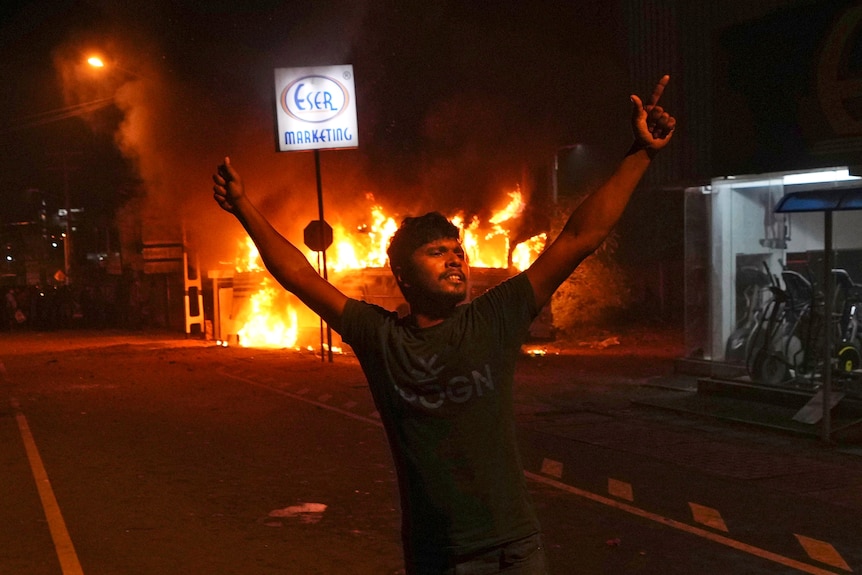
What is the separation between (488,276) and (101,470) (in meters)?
12.0

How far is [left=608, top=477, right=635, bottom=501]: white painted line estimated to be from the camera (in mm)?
7430

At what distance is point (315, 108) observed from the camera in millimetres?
18281

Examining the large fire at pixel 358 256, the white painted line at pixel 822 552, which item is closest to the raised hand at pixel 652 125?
the white painted line at pixel 822 552

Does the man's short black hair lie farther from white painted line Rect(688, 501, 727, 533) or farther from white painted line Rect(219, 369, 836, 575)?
white painted line Rect(688, 501, 727, 533)

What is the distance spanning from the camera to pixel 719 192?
12.6 meters

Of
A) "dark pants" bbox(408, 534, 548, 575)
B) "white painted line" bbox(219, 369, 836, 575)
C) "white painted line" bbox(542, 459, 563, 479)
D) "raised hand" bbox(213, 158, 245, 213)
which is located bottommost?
"white painted line" bbox(542, 459, 563, 479)

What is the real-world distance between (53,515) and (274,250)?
4828 millimetres

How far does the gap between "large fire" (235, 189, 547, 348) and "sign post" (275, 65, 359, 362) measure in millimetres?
3611

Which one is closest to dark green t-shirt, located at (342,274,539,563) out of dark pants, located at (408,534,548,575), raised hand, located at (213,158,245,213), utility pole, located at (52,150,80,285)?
dark pants, located at (408,534,548,575)

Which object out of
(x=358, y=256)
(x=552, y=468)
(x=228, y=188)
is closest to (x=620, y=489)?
(x=552, y=468)

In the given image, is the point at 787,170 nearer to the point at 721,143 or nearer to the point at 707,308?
the point at 721,143

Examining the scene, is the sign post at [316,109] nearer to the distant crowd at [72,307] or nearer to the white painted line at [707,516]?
the white painted line at [707,516]

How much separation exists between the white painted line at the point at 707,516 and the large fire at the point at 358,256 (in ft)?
47.8

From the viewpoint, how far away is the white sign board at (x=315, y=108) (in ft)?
60.0
